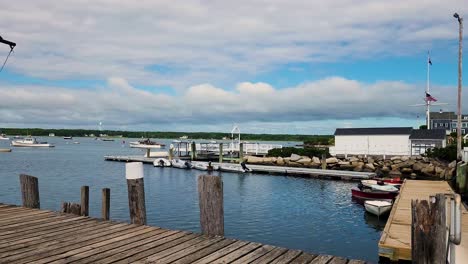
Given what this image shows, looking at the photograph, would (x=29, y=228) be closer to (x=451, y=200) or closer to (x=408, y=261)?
(x=451, y=200)

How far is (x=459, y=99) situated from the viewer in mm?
33406

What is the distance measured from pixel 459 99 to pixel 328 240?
21858 millimetres

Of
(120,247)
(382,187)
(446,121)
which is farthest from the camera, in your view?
(446,121)

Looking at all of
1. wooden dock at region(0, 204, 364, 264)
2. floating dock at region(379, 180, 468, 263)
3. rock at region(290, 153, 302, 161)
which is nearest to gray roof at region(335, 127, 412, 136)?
rock at region(290, 153, 302, 161)

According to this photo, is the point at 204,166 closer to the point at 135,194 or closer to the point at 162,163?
the point at 162,163

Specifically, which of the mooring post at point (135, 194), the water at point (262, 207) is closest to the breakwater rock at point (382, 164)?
the water at point (262, 207)

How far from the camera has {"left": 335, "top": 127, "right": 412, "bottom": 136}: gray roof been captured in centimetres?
5336

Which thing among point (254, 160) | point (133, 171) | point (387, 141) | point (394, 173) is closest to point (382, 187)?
point (394, 173)

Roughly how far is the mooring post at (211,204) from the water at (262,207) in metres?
10.3

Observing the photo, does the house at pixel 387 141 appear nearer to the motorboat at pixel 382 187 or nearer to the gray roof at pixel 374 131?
the gray roof at pixel 374 131

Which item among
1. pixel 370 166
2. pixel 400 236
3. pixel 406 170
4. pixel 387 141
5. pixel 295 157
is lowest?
pixel 406 170

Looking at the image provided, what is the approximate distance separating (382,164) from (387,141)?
9.36 m

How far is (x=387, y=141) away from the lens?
175 feet

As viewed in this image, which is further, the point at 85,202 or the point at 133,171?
the point at 85,202
